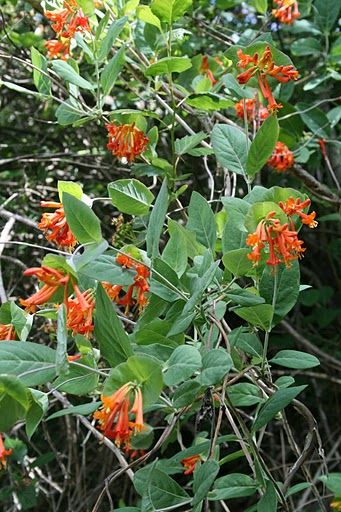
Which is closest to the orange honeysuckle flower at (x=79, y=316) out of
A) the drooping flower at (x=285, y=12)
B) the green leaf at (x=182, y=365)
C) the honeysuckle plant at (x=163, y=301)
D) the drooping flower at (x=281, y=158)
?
the honeysuckle plant at (x=163, y=301)

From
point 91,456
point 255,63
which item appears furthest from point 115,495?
point 255,63

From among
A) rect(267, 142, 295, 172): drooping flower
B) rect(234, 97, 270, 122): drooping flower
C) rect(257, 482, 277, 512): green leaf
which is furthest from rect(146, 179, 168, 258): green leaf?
rect(267, 142, 295, 172): drooping flower

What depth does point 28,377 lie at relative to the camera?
774mm

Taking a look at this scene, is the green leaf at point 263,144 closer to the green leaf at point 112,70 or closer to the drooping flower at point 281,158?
the green leaf at point 112,70

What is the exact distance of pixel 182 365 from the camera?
0.75m

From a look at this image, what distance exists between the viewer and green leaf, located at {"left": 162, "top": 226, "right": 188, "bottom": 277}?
85 centimetres

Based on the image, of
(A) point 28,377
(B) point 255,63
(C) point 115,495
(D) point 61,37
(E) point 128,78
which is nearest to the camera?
(A) point 28,377

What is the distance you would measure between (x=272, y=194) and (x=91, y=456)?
122 cm

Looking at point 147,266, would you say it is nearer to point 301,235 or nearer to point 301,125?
point 301,125

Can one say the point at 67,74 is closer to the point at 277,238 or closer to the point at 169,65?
the point at 169,65

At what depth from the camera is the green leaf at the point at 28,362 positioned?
77 centimetres

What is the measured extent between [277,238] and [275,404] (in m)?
0.20

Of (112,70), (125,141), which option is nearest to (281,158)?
(125,141)

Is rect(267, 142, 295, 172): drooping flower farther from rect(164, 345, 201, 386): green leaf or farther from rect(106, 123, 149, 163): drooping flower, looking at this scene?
rect(164, 345, 201, 386): green leaf
